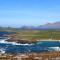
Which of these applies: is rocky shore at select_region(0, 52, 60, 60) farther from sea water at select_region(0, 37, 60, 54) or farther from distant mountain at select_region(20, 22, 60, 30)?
distant mountain at select_region(20, 22, 60, 30)

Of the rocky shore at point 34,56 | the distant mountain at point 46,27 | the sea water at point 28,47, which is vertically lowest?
the rocky shore at point 34,56

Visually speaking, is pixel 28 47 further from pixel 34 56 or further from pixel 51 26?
pixel 51 26

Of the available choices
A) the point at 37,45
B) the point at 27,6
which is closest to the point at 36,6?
the point at 27,6

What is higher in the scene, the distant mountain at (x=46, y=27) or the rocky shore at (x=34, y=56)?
the distant mountain at (x=46, y=27)

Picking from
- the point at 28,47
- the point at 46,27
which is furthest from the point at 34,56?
the point at 46,27

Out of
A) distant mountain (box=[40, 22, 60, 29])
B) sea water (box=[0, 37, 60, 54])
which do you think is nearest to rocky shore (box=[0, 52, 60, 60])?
sea water (box=[0, 37, 60, 54])

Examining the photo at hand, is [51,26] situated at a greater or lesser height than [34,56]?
greater

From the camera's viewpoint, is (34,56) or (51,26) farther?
(51,26)

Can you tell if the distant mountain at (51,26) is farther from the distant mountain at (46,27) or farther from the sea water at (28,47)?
the sea water at (28,47)

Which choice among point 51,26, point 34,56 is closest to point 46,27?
point 51,26

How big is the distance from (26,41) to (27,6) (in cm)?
94

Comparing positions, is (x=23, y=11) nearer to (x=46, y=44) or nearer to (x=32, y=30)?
(x=32, y=30)

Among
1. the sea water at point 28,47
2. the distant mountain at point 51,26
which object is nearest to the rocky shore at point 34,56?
the sea water at point 28,47

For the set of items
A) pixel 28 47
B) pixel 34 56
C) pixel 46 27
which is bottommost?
pixel 34 56
